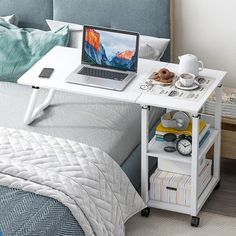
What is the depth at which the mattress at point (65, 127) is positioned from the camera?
3732mm

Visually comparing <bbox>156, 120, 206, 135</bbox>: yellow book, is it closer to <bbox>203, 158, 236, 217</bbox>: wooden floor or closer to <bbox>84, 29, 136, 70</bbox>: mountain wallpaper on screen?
<bbox>84, 29, 136, 70</bbox>: mountain wallpaper on screen

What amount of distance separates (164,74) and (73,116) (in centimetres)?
54

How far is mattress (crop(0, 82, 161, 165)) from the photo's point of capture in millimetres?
4312

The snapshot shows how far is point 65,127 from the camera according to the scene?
172 inches

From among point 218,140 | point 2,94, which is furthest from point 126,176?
point 2,94

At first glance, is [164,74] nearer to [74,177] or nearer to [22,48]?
[74,177]

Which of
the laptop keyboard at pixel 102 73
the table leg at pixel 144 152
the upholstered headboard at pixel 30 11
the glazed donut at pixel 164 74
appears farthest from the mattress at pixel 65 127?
the upholstered headboard at pixel 30 11

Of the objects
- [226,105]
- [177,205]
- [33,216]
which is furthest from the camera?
[226,105]

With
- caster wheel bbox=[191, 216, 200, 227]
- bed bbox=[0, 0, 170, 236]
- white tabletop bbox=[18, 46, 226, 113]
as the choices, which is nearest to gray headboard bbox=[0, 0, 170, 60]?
bed bbox=[0, 0, 170, 236]

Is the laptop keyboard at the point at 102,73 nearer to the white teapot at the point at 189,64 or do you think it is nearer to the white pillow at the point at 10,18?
the white teapot at the point at 189,64

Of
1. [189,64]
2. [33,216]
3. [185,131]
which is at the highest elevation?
[189,64]

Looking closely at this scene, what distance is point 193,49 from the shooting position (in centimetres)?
489

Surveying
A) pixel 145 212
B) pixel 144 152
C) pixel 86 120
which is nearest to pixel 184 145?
pixel 144 152

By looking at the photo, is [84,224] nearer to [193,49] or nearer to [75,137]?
[75,137]
